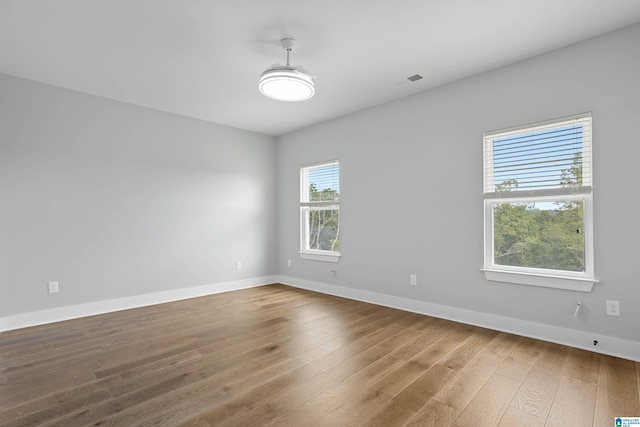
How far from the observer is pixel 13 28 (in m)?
2.52

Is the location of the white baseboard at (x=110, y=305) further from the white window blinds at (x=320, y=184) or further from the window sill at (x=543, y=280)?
the window sill at (x=543, y=280)

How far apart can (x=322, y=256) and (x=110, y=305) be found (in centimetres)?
293

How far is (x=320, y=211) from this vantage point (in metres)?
5.21

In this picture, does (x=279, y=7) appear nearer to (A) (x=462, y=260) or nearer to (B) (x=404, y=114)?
(B) (x=404, y=114)

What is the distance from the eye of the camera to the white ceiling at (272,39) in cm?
231

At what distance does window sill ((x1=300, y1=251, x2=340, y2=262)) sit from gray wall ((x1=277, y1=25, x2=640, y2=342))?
11 cm

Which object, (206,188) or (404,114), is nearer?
(404,114)

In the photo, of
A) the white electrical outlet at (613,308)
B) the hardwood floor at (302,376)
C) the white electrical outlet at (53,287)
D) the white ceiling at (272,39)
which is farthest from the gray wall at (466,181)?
the white electrical outlet at (53,287)

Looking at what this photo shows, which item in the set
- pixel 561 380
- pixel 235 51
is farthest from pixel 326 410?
pixel 235 51

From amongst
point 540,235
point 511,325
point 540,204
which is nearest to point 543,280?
point 540,235

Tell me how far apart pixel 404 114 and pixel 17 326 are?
16.5 feet

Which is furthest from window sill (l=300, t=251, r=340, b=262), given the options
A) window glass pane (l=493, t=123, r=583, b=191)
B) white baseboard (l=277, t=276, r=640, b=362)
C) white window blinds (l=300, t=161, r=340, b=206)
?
window glass pane (l=493, t=123, r=583, b=191)

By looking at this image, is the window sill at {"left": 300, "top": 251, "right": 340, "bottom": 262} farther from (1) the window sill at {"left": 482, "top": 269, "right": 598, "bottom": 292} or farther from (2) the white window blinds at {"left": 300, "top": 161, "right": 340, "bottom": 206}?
(1) the window sill at {"left": 482, "top": 269, "right": 598, "bottom": 292}

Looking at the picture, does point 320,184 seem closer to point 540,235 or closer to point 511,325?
point 540,235
